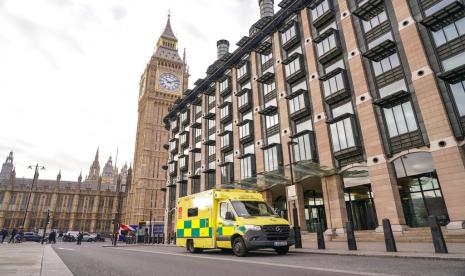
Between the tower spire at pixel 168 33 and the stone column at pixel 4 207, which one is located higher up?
the tower spire at pixel 168 33

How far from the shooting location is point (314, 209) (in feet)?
81.3

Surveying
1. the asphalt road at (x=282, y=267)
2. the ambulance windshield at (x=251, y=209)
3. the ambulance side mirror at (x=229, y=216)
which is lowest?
the asphalt road at (x=282, y=267)

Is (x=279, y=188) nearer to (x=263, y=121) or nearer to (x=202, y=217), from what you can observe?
(x=263, y=121)

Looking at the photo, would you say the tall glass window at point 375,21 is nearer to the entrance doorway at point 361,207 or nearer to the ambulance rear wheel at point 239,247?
the entrance doorway at point 361,207

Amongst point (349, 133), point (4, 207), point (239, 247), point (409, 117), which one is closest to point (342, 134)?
point (349, 133)

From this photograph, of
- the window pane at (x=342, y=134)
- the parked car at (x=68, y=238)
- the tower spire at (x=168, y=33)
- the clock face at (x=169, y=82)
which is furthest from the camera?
the tower spire at (x=168, y=33)

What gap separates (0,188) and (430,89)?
372ft

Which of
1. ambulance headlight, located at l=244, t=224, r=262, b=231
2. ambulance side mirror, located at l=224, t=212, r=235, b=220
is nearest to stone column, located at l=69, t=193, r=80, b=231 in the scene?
ambulance side mirror, located at l=224, t=212, r=235, b=220

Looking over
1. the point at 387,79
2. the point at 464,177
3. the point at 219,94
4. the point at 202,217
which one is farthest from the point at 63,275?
the point at 219,94

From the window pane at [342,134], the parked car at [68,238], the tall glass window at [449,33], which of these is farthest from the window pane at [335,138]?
the parked car at [68,238]

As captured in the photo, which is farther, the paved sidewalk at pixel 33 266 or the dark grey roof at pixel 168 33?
the dark grey roof at pixel 168 33

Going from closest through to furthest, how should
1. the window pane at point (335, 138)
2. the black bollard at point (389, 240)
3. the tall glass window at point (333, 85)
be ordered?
the black bollard at point (389, 240)
the window pane at point (335, 138)
the tall glass window at point (333, 85)

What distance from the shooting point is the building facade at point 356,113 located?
608 inches

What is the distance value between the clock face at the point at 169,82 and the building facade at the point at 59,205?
30517mm
